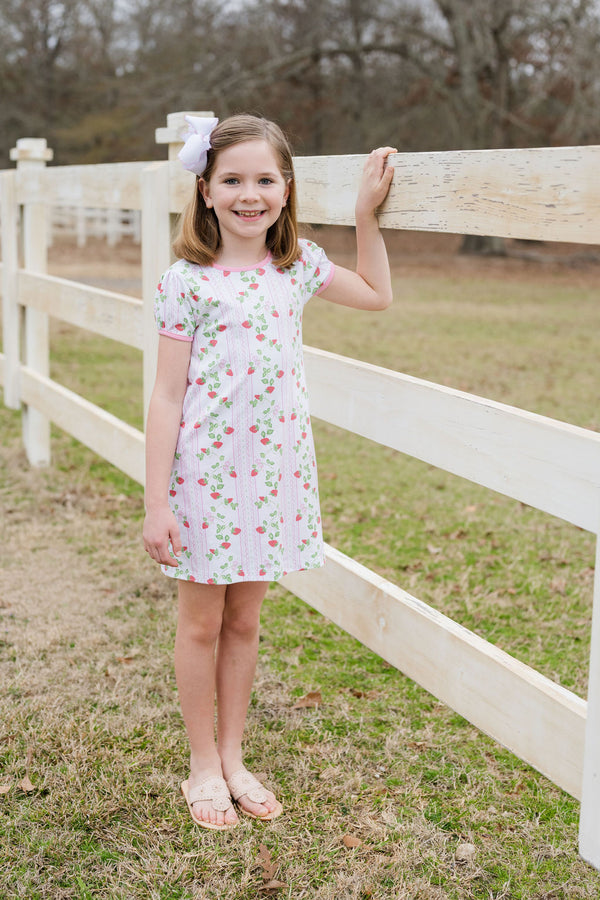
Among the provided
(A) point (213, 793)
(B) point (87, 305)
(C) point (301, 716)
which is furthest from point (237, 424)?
(B) point (87, 305)

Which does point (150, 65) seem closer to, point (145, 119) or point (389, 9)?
point (145, 119)

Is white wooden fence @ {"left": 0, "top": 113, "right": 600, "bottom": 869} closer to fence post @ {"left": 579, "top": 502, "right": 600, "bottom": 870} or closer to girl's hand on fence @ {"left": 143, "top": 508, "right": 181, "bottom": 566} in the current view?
fence post @ {"left": 579, "top": 502, "right": 600, "bottom": 870}

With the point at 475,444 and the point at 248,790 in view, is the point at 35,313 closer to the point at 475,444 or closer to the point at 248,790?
the point at 248,790

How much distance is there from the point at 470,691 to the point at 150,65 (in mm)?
27667

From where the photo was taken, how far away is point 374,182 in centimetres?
245

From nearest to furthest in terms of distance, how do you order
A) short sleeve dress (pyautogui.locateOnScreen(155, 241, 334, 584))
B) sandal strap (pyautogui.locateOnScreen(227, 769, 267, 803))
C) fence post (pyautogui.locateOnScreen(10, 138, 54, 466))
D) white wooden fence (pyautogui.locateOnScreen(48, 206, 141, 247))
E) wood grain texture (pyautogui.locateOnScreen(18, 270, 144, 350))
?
short sleeve dress (pyautogui.locateOnScreen(155, 241, 334, 584)) < sandal strap (pyautogui.locateOnScreen(227, 769, 267, 803)) < wood grain texture (pyautogui.locateOnScreen(18, 270, 144, 350)) < fence post (pyautogui.locateOnScreen(10, 138, 54, 466)) < white wooden fence (pyautogui.locateOnScreen(48, 206, 141, 247))

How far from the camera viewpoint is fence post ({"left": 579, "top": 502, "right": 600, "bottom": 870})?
1.88 meters

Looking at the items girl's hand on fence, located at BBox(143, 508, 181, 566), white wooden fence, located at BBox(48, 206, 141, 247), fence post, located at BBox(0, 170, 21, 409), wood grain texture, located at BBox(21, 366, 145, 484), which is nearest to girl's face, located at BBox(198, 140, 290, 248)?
girl's hand on fence, located at BBox(143, 508, 181, 566)

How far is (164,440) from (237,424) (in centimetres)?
17

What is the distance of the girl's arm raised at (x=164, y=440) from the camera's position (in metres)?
2.29

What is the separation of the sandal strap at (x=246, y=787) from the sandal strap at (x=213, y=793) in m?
0.03

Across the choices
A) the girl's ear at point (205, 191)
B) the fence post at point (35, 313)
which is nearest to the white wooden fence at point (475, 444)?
the girl's ear at point (205, 191)

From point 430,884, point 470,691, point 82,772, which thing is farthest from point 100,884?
point 470,691

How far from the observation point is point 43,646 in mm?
3449
